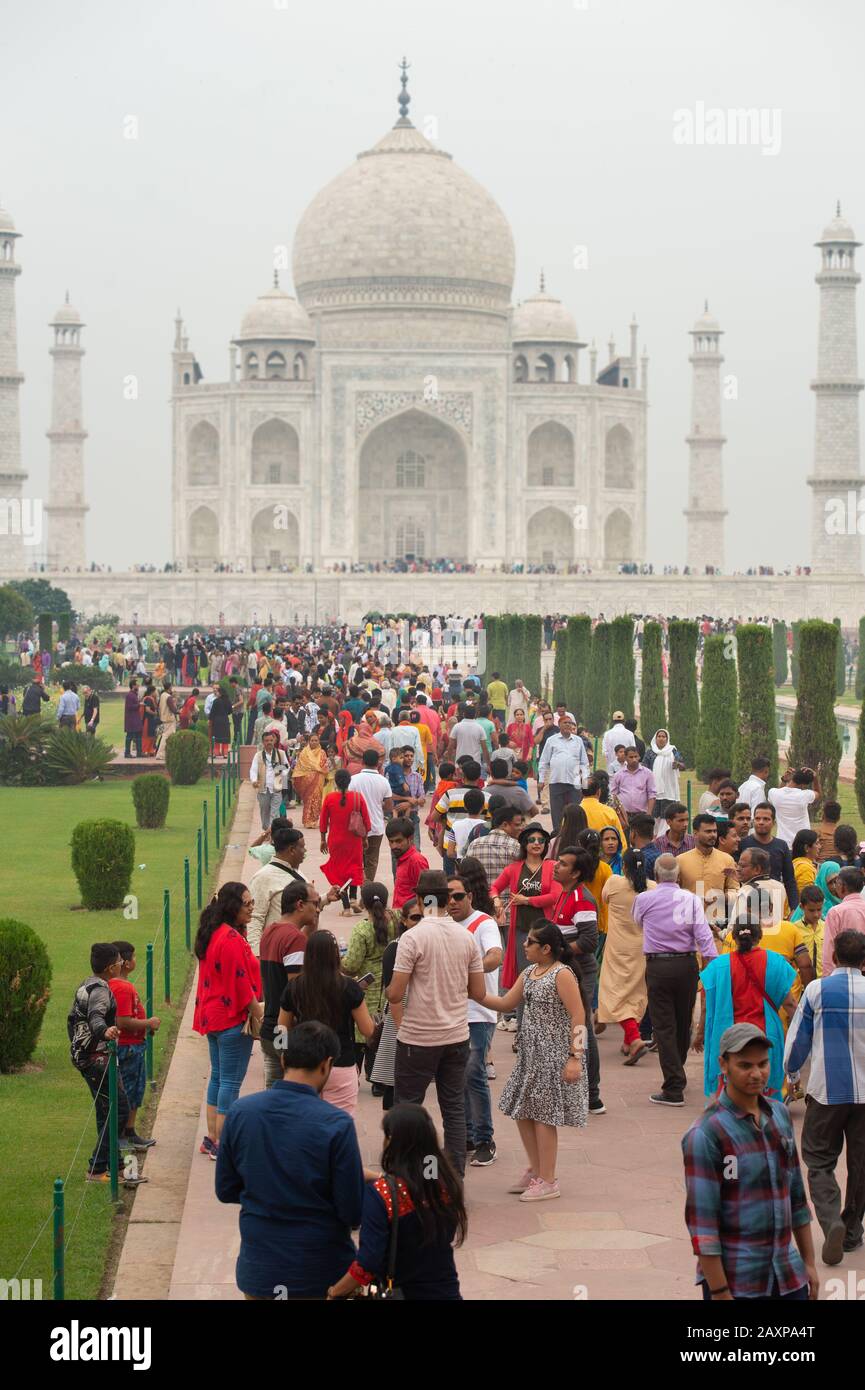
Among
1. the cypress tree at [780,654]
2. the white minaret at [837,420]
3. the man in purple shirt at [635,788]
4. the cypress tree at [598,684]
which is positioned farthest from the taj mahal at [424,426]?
the man in purple shirt at [635,788]

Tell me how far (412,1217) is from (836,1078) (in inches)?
66.1

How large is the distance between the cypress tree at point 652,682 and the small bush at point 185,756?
13.1ft

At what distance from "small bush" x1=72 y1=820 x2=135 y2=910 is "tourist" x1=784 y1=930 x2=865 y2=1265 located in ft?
18.4

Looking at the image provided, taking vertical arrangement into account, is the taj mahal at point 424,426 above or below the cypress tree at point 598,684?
above

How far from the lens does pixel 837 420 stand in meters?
38.9

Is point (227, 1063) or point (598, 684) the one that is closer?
point (227, 1063)

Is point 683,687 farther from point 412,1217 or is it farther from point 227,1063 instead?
point 412,1217

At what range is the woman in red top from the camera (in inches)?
218

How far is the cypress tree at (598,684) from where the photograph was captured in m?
19.5

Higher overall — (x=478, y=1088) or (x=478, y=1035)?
(x=478, y=1035)

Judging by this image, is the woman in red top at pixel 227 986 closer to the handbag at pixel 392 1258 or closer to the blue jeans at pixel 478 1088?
the blue jeans at pixel 478 1088

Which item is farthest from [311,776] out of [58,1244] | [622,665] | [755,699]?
[622,665]

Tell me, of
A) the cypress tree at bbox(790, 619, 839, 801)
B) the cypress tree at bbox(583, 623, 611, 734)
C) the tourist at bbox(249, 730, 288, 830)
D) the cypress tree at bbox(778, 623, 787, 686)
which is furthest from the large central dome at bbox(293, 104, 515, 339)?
the tourist at bbox(249, 730, 288, 830)
